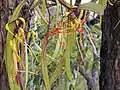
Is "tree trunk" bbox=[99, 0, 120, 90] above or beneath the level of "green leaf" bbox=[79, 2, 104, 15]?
beneath

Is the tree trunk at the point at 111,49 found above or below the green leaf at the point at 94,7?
below

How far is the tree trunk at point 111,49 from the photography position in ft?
2.66

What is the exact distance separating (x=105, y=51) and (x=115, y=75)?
7 cm

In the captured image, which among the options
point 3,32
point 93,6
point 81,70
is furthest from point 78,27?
point 81,70

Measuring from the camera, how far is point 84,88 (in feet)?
7.63

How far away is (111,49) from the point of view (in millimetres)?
825

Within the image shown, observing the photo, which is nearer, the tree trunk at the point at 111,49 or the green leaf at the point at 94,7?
the green leaf at the point at 94,7

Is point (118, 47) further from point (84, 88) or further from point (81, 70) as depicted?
point (84, 88)

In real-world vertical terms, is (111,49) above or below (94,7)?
below

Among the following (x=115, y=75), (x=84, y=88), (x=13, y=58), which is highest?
(x=13, y=58)

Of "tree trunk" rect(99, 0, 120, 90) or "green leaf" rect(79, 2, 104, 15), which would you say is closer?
"green leaf" rect(79, 2, 104, 15)

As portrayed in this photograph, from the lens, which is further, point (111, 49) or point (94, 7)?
point (111, 49)

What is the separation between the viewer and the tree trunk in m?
0.81

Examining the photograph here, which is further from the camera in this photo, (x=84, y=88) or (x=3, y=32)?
(x=84, y=88)
